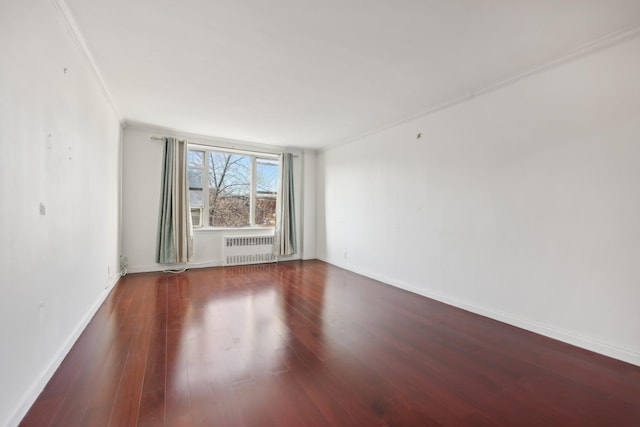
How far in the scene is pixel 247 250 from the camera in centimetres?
561

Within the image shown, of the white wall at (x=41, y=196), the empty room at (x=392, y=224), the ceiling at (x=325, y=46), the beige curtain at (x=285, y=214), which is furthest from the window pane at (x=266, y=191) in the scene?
the white wall at (x=41, y=196)

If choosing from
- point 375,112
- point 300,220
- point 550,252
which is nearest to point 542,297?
point 550,252

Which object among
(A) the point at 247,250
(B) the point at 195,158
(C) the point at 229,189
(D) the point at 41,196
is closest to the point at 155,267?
(A) the point at 247,250

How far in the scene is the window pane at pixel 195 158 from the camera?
5.29m

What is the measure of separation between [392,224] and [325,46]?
2813 millimetres

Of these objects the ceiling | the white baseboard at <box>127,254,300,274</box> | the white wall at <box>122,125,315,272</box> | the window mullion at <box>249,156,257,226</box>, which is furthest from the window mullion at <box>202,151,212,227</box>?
the ceiling

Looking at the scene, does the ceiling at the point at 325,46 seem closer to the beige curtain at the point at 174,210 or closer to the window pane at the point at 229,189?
the beige curtain at the point at 174,210

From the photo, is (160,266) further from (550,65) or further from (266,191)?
(550,65)

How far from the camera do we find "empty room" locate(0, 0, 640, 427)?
1592 millimetres

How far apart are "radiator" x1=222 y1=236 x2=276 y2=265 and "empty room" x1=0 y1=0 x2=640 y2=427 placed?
3.77 ft

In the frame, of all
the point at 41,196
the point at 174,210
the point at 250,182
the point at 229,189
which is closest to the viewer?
the point at 41,196

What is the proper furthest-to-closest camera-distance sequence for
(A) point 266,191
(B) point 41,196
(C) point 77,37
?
(A) point 266,191
(C) point 77,37
(B) point 41,196

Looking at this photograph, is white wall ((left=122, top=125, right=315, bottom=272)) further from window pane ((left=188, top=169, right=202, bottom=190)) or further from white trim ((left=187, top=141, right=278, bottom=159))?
window pane ((left=188, top=169, right=202, bottom=190))

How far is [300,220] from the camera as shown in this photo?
626 centimetres
